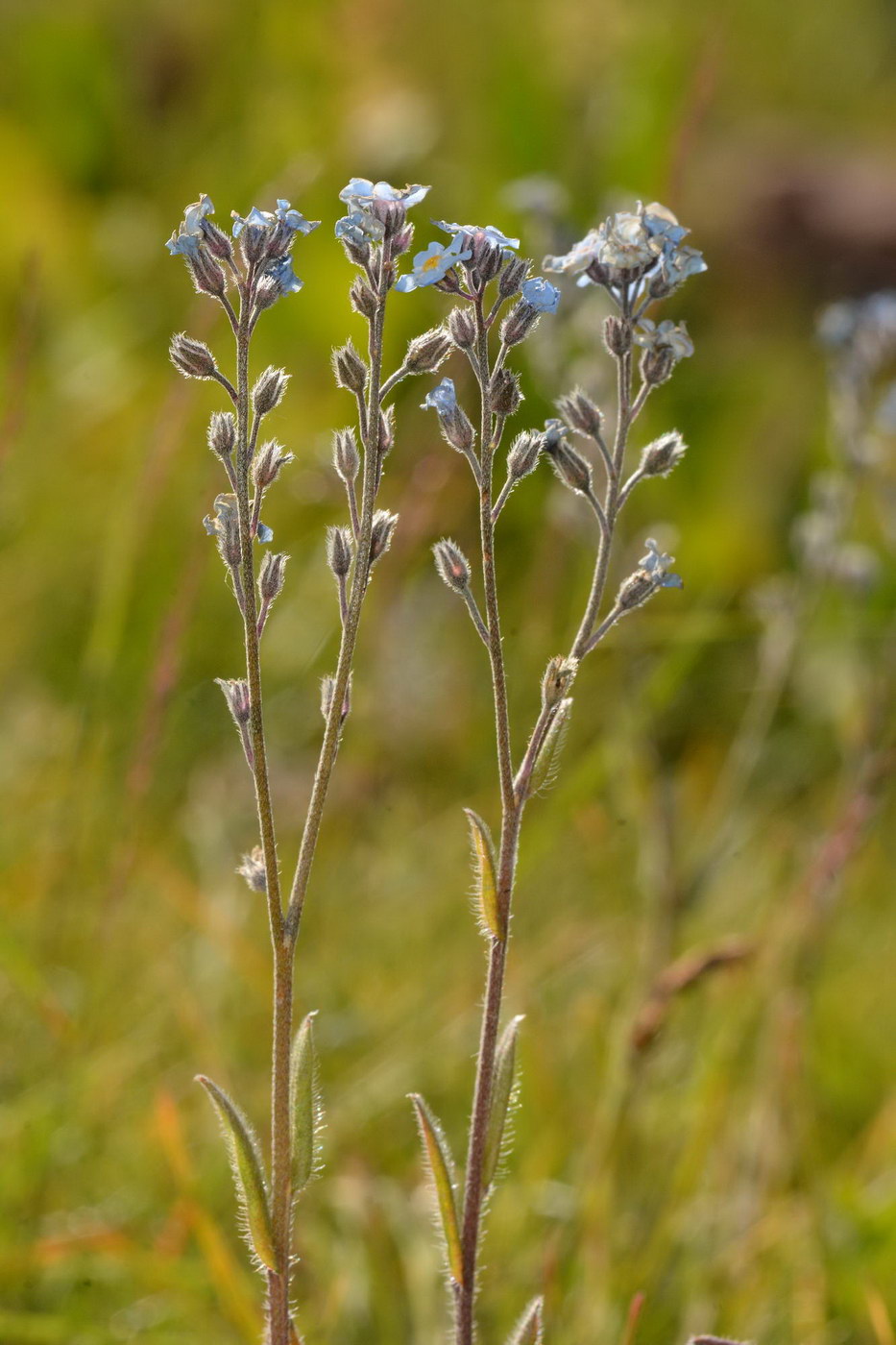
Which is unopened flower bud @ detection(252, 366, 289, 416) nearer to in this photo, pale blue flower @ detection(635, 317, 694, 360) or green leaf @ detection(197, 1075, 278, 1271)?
pale blue flower @ detection(635, 317, 694, 360)

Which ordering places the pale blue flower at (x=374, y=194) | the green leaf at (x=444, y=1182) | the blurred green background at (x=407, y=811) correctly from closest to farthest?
1. the pale blue flower at (x=374, y=194)
2. the green leaf at (x=444, y=1182)
3. the blurred green background at (x=407, y=811)

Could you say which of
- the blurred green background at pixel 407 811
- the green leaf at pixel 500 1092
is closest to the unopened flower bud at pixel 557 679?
the green leaf at pixel 500 1092

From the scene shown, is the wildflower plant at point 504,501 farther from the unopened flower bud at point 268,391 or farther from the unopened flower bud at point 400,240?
the unopened flower bud at point 268,391

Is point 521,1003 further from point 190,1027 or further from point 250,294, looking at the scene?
point 250,294

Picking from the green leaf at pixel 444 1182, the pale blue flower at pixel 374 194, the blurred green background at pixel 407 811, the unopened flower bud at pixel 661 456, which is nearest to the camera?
the pale blue flower at pixel 374 194

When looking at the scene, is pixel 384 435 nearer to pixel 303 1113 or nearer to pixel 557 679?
pixel 557 679

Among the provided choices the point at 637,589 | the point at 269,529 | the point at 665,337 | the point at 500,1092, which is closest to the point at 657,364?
the point at 665,337
